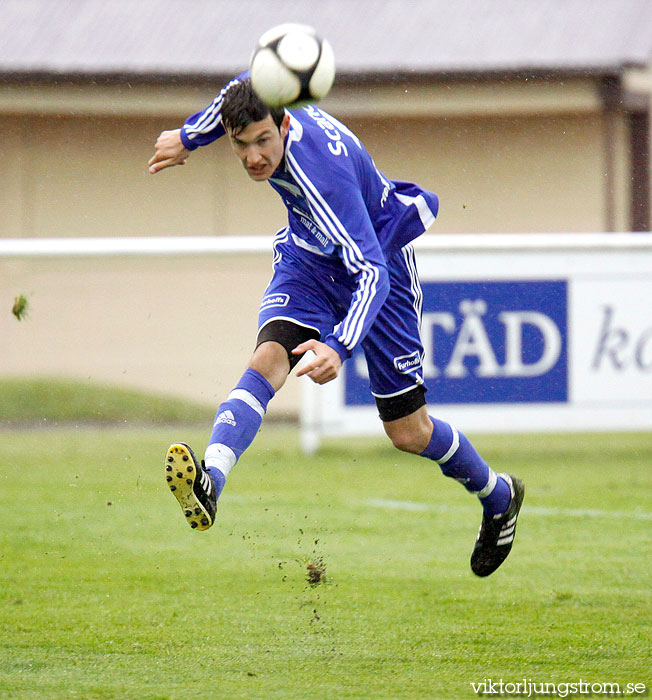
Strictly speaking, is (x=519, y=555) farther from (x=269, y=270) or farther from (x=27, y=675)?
(x=269, y=270)

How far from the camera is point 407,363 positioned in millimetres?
4512

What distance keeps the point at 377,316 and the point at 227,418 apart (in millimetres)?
823

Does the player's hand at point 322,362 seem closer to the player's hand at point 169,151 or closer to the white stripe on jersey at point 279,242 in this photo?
the white stripe on jersey at point 279,242

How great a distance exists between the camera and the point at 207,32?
1323 cm

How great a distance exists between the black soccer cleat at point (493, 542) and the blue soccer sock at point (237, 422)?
1.32 meters

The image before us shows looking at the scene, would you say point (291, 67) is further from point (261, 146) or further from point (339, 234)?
point (339, 234)

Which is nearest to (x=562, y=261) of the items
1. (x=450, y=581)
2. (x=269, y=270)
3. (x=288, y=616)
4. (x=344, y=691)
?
(x=269, y=270)

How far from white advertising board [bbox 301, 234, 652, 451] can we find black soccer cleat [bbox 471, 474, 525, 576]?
12.1 ft

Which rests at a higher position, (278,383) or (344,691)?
(278,383)

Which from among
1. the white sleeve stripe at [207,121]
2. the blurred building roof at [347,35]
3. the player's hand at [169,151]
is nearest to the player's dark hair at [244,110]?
the white sleeve stripe at [207,121]

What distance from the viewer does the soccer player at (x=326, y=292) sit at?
383 cm

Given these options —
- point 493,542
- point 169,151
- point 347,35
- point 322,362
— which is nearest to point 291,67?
point 169,151

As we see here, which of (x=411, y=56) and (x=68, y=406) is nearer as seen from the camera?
(x=68, y=406)

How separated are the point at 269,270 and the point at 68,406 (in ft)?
7.73
